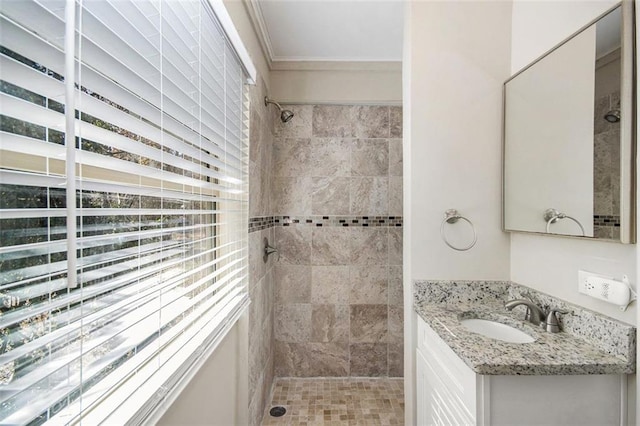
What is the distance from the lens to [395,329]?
8.45 ft

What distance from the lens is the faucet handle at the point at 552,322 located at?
125cm

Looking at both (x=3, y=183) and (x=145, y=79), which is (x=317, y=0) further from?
(x=3, y=183)

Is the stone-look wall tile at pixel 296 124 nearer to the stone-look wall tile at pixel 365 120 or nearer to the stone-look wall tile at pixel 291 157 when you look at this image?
the stone-look wall tile at pixel 291 157

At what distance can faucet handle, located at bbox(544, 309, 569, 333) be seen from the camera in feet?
4.09

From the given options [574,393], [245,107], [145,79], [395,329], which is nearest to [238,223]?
[245,107]

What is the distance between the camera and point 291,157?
8.45 ft

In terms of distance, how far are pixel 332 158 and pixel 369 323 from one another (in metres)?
1.41

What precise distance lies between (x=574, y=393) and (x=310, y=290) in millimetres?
1818

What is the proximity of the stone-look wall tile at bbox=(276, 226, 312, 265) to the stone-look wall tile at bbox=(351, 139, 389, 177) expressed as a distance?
2.15ft

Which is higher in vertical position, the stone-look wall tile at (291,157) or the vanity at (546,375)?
the stone-look wall tile at (291,157)

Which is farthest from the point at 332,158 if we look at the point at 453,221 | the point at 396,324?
the point at 396,324

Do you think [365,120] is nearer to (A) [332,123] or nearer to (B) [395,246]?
(A) [332,123]

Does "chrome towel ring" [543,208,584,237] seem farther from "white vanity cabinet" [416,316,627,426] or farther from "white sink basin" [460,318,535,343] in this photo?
"white vanity cabinet" [416,316,627,426]

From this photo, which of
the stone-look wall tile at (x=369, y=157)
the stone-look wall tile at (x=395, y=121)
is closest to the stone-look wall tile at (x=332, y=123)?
the stone-look wall tile at (x=369, y=157)
